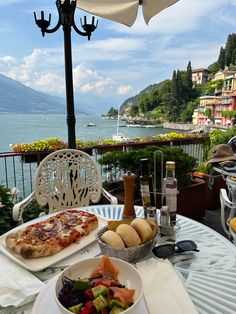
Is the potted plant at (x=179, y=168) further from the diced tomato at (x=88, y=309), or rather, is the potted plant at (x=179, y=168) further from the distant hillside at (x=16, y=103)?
the distant hillside at (x=16, y=103)

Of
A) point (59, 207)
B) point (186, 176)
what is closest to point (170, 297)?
point (59, 207)

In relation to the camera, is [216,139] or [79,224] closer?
[79,224]

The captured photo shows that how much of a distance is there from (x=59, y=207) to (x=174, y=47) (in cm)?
1038

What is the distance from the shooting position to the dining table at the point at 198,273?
0.83 metres

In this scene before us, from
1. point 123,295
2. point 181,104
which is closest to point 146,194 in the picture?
point 123,295

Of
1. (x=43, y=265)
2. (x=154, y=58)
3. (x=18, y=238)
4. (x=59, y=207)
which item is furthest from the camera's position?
(x=154, y=58)

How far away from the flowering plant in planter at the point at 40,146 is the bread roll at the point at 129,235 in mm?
2794

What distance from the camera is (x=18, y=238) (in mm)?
1178

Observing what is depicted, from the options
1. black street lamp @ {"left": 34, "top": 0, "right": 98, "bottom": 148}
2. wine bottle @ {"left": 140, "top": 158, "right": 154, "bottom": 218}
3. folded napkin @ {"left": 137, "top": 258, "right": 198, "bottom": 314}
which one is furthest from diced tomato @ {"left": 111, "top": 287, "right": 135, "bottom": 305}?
black street lamp @ {"left": 34, "top": 0, "right": 98, "bottom": 148}

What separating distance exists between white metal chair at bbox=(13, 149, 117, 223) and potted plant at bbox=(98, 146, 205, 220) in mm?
893

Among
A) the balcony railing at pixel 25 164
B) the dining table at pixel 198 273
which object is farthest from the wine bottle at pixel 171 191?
the balcony railing at pixel 25 164

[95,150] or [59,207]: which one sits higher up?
[95,150]

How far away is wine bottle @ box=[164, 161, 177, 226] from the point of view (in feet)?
4.20

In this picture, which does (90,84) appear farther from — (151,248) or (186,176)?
(151,248)
